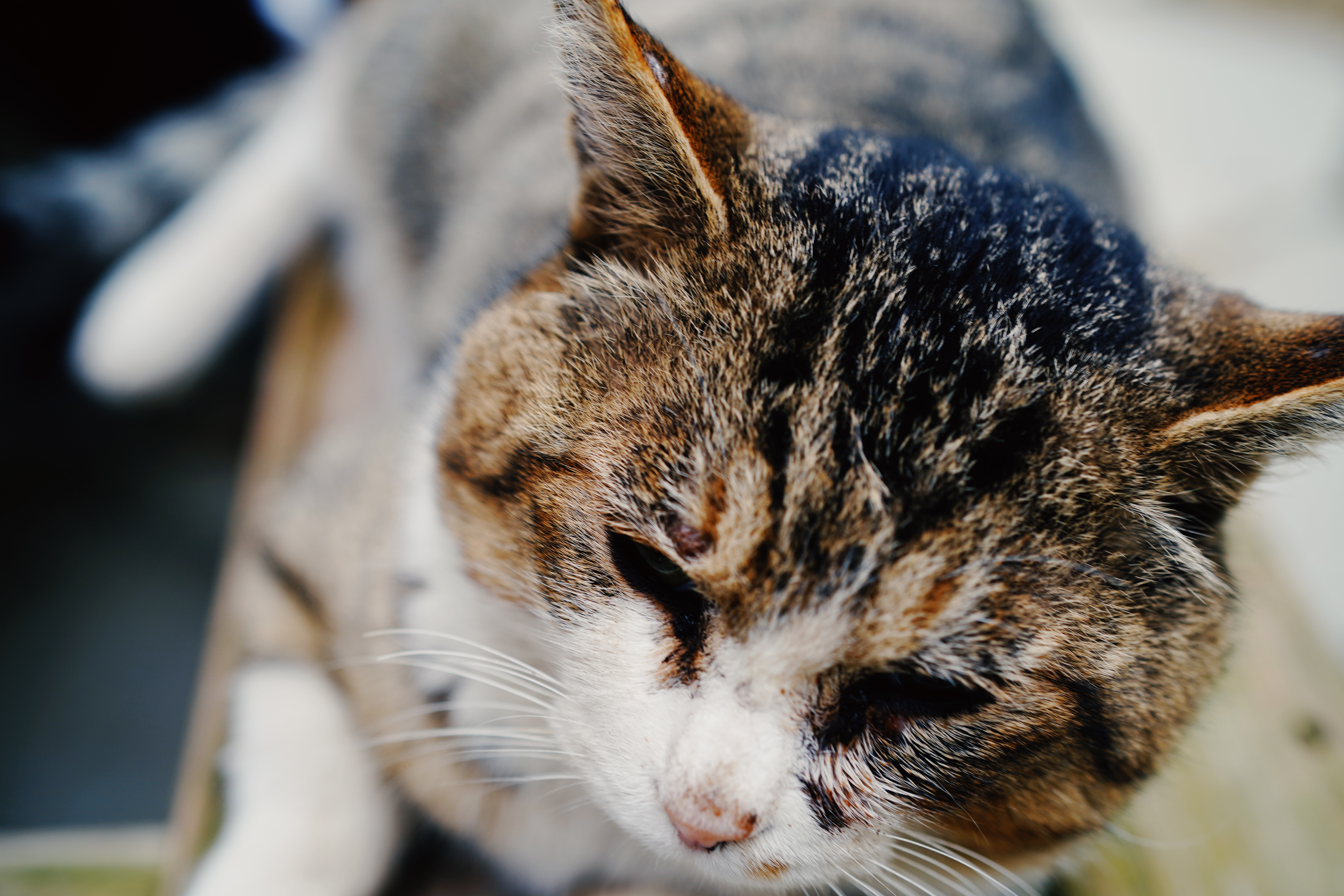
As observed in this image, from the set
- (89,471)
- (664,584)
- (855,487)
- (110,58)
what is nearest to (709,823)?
(664,584)

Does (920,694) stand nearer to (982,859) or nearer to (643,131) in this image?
(982,859)

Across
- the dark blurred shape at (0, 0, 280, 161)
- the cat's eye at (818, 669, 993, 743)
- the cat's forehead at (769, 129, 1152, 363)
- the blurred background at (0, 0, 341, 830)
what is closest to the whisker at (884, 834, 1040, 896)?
the cat's eye at (818, 669, 993, 743)

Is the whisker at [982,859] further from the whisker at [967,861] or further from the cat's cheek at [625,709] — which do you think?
the cat's cheek at [625,709]

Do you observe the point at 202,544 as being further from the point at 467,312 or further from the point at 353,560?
the point at 467,312

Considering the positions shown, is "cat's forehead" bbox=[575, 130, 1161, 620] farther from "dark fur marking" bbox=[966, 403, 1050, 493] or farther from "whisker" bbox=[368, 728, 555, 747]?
"whisker" bbox=[368, 728, 555, 747]

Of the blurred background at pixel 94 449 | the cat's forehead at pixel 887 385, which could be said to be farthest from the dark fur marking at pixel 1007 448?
the blurred background at pixel 94 449

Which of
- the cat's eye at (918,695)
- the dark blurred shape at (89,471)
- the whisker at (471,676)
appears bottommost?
the dark blurred shape at (89,471)

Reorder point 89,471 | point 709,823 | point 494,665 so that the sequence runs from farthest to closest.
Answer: point 89,471
point 494,665
point 709,823
